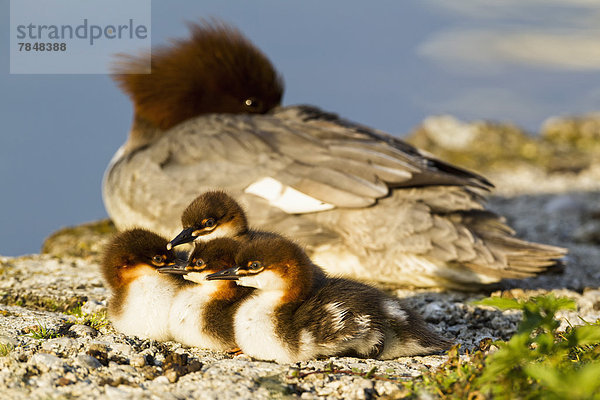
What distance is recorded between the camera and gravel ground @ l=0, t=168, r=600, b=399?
9.29 feet

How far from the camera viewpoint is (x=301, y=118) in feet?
20.1

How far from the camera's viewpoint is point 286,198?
17.4 feet

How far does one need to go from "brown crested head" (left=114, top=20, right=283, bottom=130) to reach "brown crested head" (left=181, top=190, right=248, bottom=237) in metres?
3.03

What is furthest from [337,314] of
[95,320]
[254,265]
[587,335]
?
[95,320]

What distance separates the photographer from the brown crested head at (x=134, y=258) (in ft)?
12.3

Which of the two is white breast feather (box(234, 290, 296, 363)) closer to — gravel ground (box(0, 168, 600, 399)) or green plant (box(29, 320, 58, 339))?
gravel ground (box(0, 168, 600, 399))

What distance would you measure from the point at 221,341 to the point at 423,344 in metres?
1.06

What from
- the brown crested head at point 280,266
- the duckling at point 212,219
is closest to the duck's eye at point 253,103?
the duckling at point 212,219

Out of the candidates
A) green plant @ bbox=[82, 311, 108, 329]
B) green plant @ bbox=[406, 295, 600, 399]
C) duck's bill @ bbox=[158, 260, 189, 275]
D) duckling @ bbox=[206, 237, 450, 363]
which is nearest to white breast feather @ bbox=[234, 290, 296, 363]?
duckling @ bbox=[206, 237, 450, 363]

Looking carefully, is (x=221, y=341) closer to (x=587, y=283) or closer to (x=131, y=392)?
(x=131, y=392)

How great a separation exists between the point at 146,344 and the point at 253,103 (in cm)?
388

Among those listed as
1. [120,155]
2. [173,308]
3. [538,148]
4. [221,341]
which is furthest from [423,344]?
[538,148]

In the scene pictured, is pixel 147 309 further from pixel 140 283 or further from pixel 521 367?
pixel 521 367

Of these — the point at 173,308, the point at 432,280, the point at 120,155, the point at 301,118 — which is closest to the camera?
the point at 173,308
